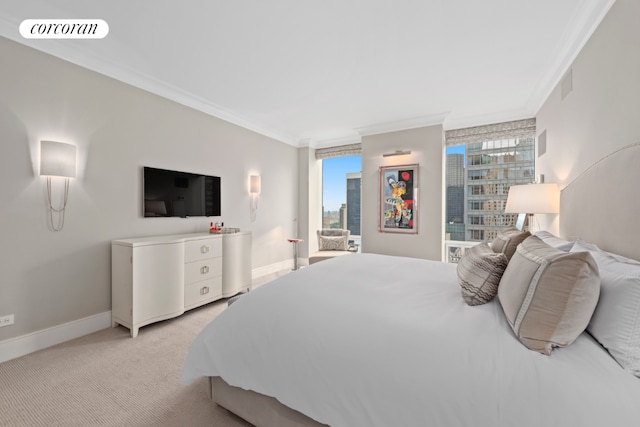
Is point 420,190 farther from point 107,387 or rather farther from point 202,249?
point 107,387

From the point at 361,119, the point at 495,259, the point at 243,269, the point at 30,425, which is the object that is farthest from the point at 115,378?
the point at 361,119

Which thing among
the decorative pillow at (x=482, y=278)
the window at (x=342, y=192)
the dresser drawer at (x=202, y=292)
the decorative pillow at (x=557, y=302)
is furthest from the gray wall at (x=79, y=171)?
the decorative pillow at (x=557, y=302)

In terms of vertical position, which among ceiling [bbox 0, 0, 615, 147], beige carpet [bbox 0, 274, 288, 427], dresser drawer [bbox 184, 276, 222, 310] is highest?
ceiling [bbox 0, 0, 615, 147]

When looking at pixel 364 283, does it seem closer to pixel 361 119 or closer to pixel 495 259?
pixel 495 259

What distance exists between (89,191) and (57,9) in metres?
1.48

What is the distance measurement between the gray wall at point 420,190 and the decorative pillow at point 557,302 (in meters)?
3.20

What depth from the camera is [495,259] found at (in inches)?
57.6

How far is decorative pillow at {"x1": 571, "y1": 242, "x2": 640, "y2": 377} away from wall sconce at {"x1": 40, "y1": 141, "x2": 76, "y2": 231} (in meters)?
3.66

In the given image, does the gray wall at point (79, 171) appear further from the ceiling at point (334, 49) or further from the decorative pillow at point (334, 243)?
→ the decorative pillow at point (334, 243)

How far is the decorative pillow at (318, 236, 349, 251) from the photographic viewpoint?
4.69m

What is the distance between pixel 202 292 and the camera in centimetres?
309

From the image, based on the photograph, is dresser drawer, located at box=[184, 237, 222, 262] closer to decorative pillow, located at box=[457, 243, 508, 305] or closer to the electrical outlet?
the electrical outlet

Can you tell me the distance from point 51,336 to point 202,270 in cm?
133

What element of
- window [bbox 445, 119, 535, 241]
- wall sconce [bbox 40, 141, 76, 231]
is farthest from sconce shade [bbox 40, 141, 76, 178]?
window [bbox 445, 119, 535, 241]
